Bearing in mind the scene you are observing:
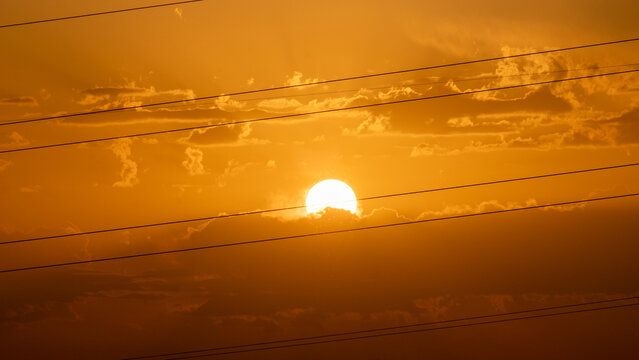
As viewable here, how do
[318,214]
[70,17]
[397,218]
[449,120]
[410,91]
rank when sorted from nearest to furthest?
[70,17] → [410,91] → [397,218] → [449,120] → [318,214]

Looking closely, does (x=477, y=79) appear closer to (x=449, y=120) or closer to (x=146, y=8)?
(x=449, y=120)

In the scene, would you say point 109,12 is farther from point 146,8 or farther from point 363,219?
point 363,219

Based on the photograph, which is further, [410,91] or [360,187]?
[360,187]

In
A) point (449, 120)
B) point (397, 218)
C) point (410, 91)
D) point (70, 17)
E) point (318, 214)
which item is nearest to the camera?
point (70, 17)

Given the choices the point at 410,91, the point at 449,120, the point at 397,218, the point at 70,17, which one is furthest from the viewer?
the point at 449,120

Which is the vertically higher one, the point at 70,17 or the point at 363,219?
the point at 70,17

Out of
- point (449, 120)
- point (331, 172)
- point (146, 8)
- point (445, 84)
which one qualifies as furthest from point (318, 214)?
point (146, 8)

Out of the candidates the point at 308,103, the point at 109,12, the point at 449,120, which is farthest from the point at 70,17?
the point at 449,120

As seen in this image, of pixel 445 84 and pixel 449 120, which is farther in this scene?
pixel 449 120

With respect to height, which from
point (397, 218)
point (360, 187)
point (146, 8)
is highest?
point (146, 8)
